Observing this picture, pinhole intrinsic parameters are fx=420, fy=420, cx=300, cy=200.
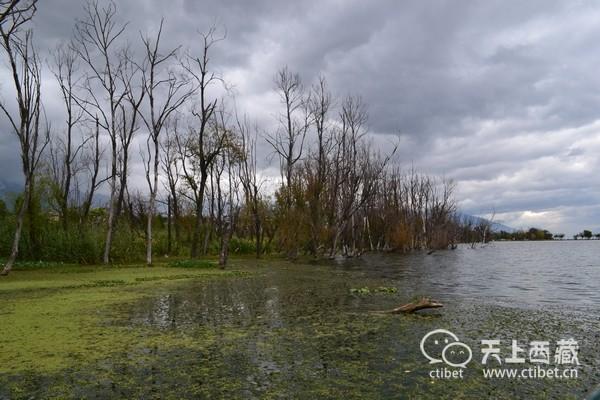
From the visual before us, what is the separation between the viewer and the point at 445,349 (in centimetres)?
559

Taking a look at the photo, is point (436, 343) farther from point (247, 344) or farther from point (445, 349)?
point (247, 344)

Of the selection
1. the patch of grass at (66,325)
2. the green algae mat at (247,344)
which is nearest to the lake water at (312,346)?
the green algae mat at (247,344)

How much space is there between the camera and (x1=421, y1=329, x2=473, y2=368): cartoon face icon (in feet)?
16.7

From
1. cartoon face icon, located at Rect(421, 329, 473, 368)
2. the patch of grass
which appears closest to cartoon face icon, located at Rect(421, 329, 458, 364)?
cartoon face icon, located at Rect(421, 329, 473, 368)

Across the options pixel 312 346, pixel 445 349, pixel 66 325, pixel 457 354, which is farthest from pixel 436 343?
pixel 66 325

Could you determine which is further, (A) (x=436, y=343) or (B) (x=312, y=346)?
(A) (x=436, y=343)

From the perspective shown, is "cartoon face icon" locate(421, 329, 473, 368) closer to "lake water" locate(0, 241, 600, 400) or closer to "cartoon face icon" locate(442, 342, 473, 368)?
"cartoon face icon" locate(442, 342, 473, 368)

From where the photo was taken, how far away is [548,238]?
125812 millimetres

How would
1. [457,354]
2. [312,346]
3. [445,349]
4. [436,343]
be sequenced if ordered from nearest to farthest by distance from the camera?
[457,354]
[445,349]
[312,346]
[436,343]

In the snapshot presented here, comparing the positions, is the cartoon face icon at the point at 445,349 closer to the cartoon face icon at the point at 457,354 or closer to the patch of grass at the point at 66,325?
the cartoon face icon at the point at 457,354

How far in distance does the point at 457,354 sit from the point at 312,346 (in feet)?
6.16

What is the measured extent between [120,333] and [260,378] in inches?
121

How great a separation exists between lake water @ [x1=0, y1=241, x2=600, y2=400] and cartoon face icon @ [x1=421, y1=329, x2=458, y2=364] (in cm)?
12

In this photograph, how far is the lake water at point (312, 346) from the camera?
415 centimetres
